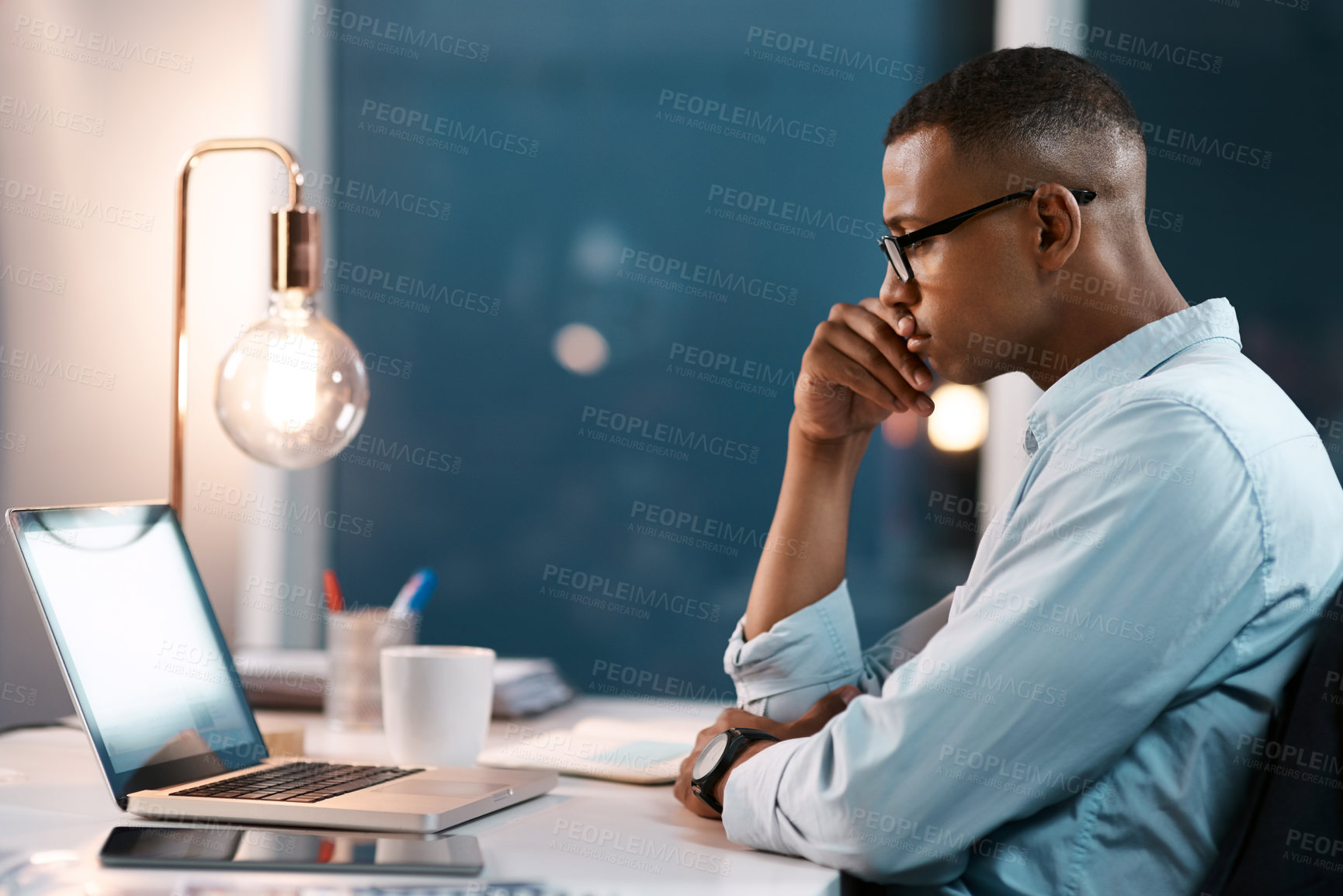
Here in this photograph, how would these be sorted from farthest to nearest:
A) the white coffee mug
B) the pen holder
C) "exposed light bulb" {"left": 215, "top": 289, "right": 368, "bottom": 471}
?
the pen holder → "exposed light bulb" {"left": 215, "top": 289, "right": 368, "bottom": 471} → the white coffee mug

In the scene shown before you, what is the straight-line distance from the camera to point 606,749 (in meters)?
1.20

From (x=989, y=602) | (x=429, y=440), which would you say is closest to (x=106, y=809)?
Result: (x=989, y=602)

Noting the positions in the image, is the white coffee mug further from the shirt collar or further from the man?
the shirt collar

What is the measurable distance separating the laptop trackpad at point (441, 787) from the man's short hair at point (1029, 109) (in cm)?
67

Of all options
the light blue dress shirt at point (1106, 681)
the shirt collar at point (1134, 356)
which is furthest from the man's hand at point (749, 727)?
the shirt collar at point (1134, 356)

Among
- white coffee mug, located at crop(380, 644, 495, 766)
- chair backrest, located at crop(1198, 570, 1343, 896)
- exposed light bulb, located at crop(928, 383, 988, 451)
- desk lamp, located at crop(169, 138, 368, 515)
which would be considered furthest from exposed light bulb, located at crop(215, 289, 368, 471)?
exposed light bulb, located at crop(928, 383, 988, 451)

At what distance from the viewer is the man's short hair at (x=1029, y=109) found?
3.20ft

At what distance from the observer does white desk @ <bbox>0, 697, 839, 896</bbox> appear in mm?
706

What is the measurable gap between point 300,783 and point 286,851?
19 centimetres

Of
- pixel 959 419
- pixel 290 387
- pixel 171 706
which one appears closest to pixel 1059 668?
pixel 171 706

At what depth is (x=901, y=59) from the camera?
209 cm

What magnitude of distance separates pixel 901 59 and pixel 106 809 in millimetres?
1782

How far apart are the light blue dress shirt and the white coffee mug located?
38cm

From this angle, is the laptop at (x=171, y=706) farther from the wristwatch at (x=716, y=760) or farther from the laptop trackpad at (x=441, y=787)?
the wristwatch at (x=716, y=760)
